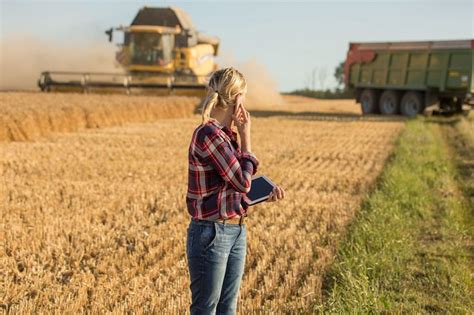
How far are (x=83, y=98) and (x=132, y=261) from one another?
55.2 feet

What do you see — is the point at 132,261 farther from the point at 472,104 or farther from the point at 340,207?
the point at 472,104

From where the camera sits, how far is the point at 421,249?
7008 millimetres

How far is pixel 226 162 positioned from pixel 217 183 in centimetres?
16

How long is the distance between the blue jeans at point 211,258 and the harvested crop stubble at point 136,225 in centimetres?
110

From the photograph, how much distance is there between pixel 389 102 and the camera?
1135 inches

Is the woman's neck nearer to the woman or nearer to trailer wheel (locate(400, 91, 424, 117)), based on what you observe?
the woman

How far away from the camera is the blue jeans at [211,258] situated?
143 inches

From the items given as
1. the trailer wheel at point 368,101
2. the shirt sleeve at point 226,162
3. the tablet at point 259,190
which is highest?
the shirt sleeve at point 226,162

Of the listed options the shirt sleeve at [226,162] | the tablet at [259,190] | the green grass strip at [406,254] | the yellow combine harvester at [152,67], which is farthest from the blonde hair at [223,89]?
the yellow combine harvester at [152,67]

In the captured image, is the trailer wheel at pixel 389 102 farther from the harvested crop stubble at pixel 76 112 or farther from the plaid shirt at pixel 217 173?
the plaid shirt at pixel 217 173

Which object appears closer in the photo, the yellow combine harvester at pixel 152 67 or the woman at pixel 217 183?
the woman at pixel 217 183

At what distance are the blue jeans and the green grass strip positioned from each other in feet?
4.13

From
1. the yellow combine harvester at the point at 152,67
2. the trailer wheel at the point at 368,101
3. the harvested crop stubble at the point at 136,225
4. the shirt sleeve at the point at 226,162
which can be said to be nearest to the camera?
the shirt sleeve at the point at 226,162

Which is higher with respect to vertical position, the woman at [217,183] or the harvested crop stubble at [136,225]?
the woman at [217,183]
